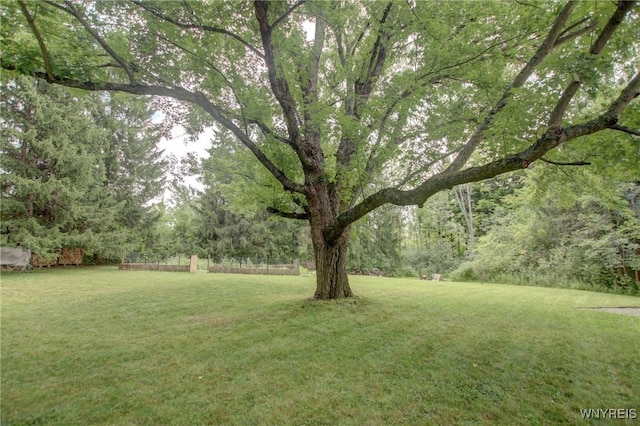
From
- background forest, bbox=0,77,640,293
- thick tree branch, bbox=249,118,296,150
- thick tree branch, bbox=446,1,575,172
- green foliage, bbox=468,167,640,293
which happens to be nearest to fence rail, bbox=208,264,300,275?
background forest, bbox=0,77,640,293

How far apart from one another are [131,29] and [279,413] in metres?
6.19

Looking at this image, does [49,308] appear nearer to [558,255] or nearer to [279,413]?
[279,413]

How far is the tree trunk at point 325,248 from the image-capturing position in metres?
6.87

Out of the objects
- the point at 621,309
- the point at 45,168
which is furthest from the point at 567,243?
the point at 45,168

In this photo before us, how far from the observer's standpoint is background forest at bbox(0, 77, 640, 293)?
7938mm

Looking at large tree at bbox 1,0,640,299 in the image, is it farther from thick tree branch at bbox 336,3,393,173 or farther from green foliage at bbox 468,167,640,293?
green foliage at bbox 468,167,640,293

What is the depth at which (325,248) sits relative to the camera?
22.7 ft

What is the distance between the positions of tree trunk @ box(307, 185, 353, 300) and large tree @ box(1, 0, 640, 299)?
3 cm

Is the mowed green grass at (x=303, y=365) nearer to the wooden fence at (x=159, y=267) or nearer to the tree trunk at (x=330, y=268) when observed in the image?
the tree trunk at (x=330, y=268)

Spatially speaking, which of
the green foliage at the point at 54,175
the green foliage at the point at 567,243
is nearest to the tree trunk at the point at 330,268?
the green foliage at the point at 567,243

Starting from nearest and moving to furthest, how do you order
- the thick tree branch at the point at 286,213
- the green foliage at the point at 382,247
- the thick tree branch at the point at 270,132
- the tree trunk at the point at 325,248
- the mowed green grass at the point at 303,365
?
the mowed green grass at the point at 303,365
the thick tree branch at the point at 270,132
the tree trunk at the point at 325,248
the thick tree branch at the point at 286,213
the green foliage at the point at 382,247

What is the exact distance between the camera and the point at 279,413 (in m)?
2.48

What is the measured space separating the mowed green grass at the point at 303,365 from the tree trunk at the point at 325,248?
0.73 m

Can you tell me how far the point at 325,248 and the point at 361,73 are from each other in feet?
14.0
